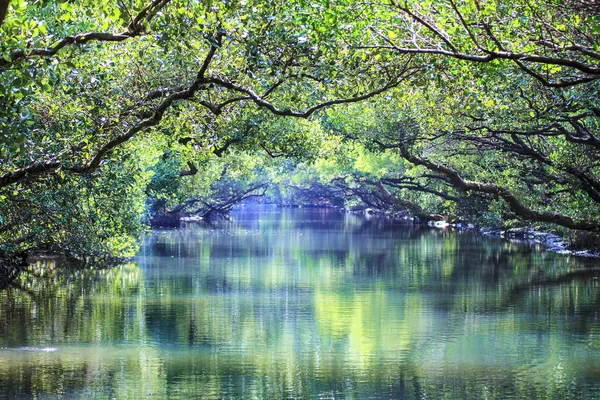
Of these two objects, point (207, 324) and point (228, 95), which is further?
point (228, 95)

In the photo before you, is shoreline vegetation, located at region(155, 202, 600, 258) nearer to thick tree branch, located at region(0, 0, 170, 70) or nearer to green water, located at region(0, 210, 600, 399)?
green water, located at region(0, 210, 600, 399)

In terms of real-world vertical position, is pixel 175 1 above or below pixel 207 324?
above

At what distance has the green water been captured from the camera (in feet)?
43.5

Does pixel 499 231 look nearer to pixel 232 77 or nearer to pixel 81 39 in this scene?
pixel 232 77

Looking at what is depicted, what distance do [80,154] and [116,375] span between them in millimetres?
4159

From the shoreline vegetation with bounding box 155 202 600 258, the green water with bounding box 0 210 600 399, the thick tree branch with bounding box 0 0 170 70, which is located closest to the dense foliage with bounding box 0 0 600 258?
the thick tree branch with bounding box 0 0 170 70

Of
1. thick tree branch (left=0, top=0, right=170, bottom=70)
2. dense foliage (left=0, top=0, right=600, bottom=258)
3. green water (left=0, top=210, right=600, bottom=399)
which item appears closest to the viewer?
thick tree branch (left=0, top=0, right=170, bottom=70)

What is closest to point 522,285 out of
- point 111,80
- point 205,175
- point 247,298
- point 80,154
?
point 247,298

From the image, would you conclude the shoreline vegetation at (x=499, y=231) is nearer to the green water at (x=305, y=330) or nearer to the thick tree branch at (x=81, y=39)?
the green water at (x=305, y=330)

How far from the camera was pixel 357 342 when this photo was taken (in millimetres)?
16812

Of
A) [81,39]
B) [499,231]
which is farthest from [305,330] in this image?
[499,231]

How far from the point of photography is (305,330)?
1823 centimetres

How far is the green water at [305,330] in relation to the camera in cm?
1327

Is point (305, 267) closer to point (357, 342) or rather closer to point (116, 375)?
point (357, 342)
